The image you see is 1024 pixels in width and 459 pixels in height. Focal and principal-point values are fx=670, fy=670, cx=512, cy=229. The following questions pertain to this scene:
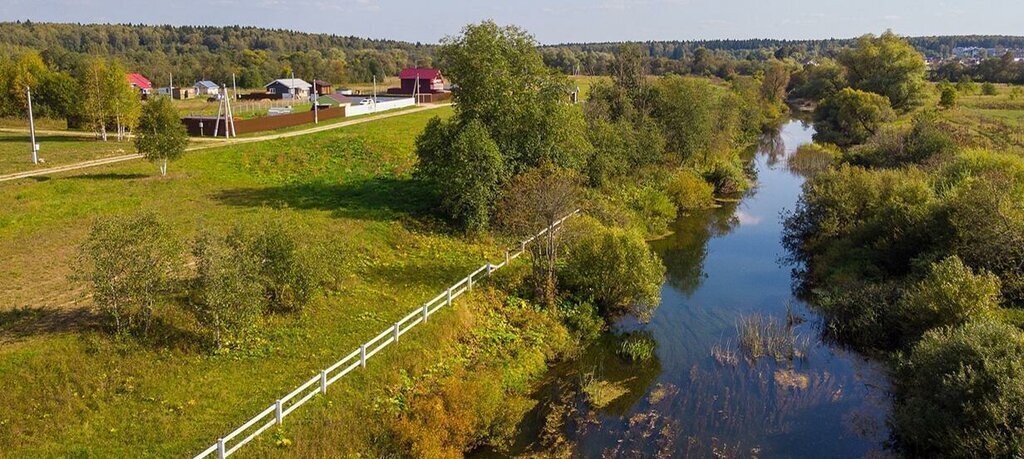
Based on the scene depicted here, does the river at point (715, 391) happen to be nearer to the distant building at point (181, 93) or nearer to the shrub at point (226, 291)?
the shrub at point (226, 291)

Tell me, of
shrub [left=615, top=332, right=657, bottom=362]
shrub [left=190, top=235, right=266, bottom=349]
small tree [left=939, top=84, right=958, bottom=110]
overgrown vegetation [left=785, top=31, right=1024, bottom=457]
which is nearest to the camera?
overgrown vegetation [left=785, top=31, right=1024, bottom=457]

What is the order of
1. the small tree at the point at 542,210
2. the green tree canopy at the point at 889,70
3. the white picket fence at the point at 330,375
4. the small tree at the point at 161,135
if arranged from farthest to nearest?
1. the green tree canopy at the point at 889,70
2. the small tree at the point at 161,135
3. the small tree at the point at 542,210
4. the white picket fence at the point at 330,375

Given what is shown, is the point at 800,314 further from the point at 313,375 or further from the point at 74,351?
the point at 74,351

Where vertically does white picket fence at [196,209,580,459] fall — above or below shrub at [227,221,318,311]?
below

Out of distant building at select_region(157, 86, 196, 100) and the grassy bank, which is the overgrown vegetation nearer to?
the grassy bank

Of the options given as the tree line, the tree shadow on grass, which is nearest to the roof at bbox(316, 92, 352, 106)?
the tree line

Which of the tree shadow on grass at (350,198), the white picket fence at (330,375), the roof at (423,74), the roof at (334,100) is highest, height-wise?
the roof at (423,74)

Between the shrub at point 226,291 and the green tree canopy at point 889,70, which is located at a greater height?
the green tree canopy at point 889,70

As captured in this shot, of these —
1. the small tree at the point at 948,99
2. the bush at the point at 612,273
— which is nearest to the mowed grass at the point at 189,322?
the bush at the point at 612,273
